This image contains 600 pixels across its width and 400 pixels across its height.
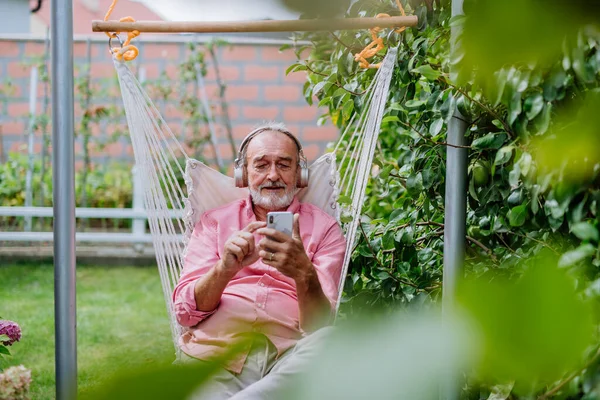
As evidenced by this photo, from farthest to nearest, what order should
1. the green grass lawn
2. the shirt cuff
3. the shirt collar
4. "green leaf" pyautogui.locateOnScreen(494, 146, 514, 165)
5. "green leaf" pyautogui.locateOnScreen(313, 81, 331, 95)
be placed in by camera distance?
the green grass lawn, the shirt collar, "green leaf" pyautogui.locateOnScreen(313, 81, 331, 95), the shirt cuff, "green leaf" pyautogui.locateOnScreen(494, 146, 514, 165)

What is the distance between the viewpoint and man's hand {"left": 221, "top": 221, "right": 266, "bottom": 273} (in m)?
1.96

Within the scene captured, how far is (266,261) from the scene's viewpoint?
6.38 feet

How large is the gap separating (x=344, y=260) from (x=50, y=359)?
1953 mm

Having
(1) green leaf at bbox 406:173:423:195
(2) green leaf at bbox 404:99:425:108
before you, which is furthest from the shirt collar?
(2) green leaf at bbox 404:99:425:108

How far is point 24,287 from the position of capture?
4.84m

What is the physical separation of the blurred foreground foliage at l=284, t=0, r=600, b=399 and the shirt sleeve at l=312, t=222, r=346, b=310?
47mm

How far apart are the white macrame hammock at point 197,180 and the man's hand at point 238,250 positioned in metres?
0.23

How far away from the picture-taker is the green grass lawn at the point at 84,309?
137 inches

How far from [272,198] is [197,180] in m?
0.29

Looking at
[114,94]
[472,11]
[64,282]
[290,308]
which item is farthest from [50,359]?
[472,11]

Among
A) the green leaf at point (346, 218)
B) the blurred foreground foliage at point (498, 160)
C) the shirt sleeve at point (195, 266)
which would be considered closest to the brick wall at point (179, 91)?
the blurred foreground foliage at point (498, 160)

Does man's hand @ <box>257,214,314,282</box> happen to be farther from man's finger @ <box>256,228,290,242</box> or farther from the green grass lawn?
the green grass lawn

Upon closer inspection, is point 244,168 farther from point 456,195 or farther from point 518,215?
point 518,215

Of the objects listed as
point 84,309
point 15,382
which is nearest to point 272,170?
point 15,382
